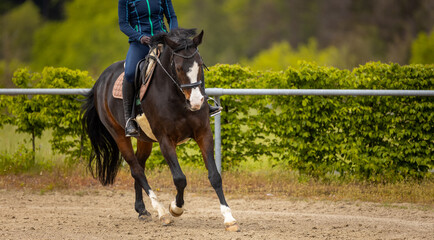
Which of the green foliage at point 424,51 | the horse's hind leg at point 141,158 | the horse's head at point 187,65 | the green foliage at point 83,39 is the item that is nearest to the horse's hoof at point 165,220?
the horse's hind leg at point 141,158

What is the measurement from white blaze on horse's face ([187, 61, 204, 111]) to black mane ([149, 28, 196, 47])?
334mm

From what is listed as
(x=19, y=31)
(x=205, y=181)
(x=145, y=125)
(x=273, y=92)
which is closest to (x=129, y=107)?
(x=145, y=125)

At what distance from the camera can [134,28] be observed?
7074 millimetres

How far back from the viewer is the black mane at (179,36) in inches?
237

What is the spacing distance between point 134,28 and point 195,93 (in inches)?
72.2

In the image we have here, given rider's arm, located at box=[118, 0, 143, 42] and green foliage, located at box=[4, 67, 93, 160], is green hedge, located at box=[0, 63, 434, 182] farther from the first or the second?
rider's arm, located at box=[118, 0, 143, 42]

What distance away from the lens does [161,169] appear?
973 cm

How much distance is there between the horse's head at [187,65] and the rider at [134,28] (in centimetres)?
80

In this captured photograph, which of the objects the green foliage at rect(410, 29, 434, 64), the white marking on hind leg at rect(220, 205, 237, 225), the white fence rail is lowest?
the white marking on hind leg at rect(220, 205, 237, 225)

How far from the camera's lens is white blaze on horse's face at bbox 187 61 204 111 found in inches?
224

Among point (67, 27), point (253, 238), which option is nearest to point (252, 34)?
point (67, 27)

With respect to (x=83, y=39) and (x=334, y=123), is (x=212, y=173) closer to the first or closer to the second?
(x=334, y=123)

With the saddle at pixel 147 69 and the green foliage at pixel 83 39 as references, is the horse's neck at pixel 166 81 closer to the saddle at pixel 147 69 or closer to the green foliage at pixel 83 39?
the saddle at pixel 147 69

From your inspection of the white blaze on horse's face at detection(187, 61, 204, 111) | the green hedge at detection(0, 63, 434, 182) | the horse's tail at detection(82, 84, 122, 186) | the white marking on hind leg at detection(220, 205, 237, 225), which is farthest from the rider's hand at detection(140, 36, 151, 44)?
the green hedge at detection(0, 63, 434, 182)
